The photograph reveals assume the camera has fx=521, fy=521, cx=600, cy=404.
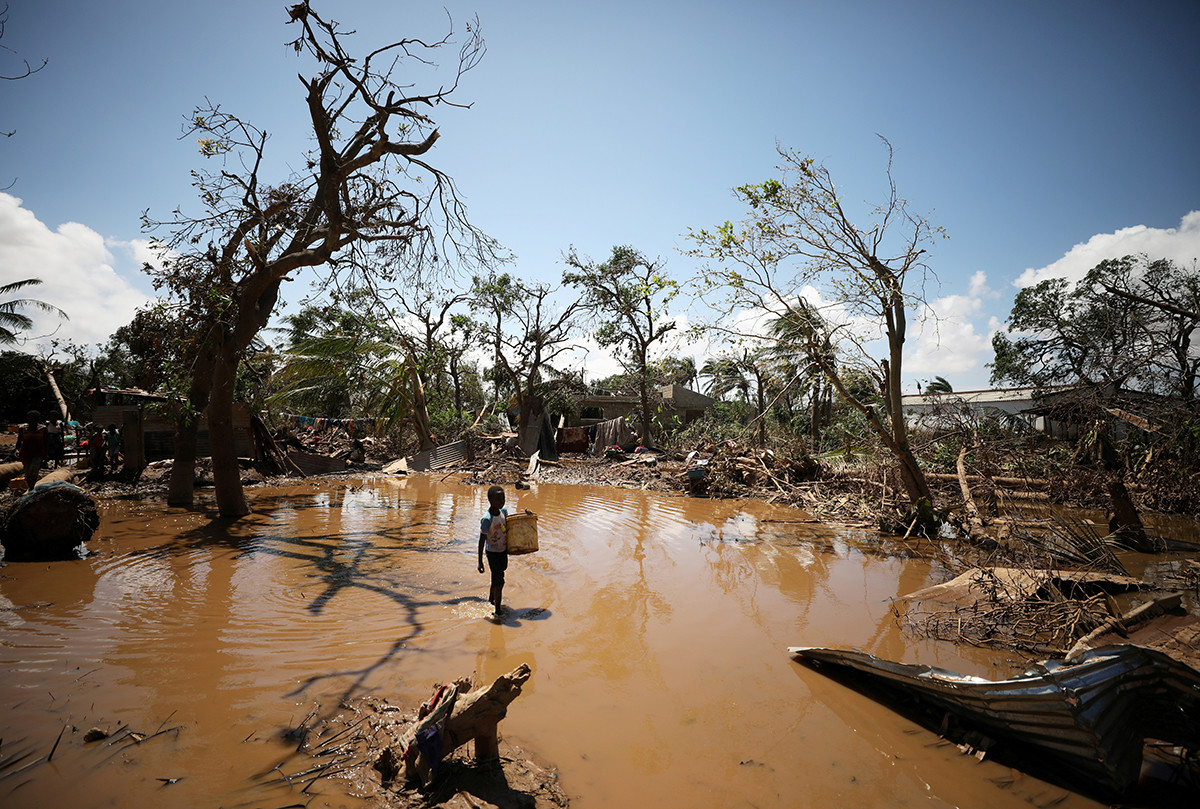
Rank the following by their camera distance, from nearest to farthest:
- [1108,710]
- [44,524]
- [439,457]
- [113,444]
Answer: [1108,710], [44,524], [113,444], [439,457]

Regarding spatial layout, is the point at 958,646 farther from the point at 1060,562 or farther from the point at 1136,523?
the point at 1136,523

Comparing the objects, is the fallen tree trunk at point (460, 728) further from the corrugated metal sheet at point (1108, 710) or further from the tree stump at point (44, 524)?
the tree stump at point (44, 524)

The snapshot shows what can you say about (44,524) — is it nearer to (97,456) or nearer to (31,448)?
(31,448)

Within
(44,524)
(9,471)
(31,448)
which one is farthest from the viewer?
(9,471)

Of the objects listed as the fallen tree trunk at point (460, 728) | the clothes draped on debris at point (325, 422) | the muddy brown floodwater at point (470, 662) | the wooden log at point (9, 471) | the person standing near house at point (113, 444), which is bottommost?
Result: the muddy brown floodwater at point (470, 662)

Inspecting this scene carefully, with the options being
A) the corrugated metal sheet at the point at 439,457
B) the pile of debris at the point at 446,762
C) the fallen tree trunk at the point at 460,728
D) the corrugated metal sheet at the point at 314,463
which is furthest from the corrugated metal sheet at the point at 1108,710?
the corrugated metal sheet at the point at 439,457

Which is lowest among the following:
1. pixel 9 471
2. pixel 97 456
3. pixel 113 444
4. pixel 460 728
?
pixel 460 728

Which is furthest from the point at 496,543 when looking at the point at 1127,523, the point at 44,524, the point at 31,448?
the point at 31,448

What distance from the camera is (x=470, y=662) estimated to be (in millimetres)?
4414

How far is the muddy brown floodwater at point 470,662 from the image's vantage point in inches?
117

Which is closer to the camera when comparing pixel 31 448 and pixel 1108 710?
pixel 1108 710

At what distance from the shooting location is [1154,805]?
2.91 metres

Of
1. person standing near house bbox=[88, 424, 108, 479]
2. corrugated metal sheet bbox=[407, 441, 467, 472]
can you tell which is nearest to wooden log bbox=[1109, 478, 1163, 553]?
corrugated metal sheet bbox=[407, 441, 467, 472]

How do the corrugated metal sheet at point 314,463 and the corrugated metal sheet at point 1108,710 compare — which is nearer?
the corrugated metal sheet at point 1108,710
